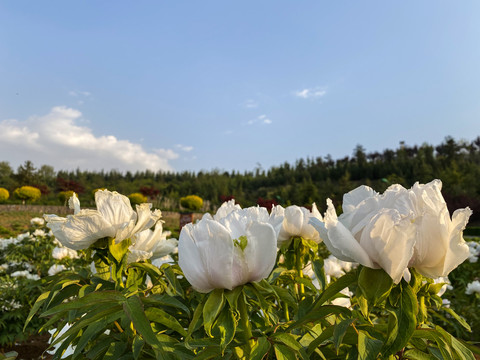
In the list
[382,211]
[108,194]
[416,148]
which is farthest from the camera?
[416,148]

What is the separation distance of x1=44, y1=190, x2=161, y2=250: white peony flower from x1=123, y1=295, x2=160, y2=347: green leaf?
0.23m

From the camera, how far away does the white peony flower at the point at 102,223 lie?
0.95 metres

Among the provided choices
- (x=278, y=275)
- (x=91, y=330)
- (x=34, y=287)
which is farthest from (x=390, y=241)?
(x=34, y=287)

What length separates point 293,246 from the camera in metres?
1.12

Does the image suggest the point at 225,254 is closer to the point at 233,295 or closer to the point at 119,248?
the point at 233,295

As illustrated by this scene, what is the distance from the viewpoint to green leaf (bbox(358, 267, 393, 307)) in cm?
62

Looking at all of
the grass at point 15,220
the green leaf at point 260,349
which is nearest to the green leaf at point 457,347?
the green leaf at point 260,349

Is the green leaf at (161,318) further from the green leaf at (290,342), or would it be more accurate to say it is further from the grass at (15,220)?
the grass at (15,220)

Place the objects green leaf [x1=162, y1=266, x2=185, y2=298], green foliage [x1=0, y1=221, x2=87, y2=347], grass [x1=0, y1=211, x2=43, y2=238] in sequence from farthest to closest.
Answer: grass [x1=0, y1=211, x2=43, y2=238] < green foliage [x1=0, y1=221, x2=87, y2=347] < green leaf [x1=162, y1=266, x2=185, y2=298]

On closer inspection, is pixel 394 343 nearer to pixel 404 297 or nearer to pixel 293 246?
pixel 404 297

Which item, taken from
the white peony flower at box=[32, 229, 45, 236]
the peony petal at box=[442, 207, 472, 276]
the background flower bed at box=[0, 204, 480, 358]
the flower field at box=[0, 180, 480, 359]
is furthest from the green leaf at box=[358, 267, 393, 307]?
the white peony flower at box=[32, 229, 45, 236]

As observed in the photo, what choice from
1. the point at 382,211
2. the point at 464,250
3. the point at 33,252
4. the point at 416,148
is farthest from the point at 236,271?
the point at 416,148

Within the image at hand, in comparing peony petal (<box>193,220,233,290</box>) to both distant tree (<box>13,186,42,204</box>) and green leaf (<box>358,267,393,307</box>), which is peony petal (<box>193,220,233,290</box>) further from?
distant tree (<box>13,186,42,204</box>)

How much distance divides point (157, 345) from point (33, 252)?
170 inches
